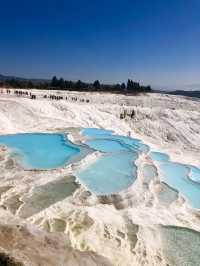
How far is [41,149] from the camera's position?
626 inches

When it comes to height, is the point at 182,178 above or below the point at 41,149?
below

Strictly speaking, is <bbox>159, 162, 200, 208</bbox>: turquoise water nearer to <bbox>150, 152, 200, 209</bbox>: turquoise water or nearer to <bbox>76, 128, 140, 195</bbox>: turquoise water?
<bbox>150, 152, 200, 209</bbox>: turquoise water

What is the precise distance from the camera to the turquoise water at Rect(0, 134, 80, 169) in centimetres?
1334

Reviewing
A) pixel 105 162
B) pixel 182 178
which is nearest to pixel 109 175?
pixel 105 162

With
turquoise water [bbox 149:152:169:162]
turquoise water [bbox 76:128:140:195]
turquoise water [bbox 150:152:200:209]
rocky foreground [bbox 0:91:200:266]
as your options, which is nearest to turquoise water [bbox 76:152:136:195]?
turquoise water [bbox 76:128:140:195]

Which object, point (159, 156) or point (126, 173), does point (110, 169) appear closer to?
point (126, 173)

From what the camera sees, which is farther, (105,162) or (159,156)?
(159,156)

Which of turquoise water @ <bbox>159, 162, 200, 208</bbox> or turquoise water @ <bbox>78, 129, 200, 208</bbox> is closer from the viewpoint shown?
turquoise water @ <bbox>78, 129, 200, 208</bbox>

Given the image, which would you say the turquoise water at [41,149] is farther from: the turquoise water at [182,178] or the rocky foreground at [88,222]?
the turquoise water at [182,178]

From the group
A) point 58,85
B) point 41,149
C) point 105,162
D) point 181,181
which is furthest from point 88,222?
point 58,85

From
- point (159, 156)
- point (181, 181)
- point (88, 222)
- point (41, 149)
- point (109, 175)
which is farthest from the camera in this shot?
point (159, 156)

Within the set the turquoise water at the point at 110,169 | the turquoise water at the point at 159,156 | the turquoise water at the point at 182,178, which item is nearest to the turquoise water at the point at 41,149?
the turquoise water at the point at 110,169

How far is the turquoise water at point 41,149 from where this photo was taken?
1334cm

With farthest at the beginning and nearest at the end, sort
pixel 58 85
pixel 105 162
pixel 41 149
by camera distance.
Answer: pixel 58 85 < pixel 41 149 < pixel 105 162
